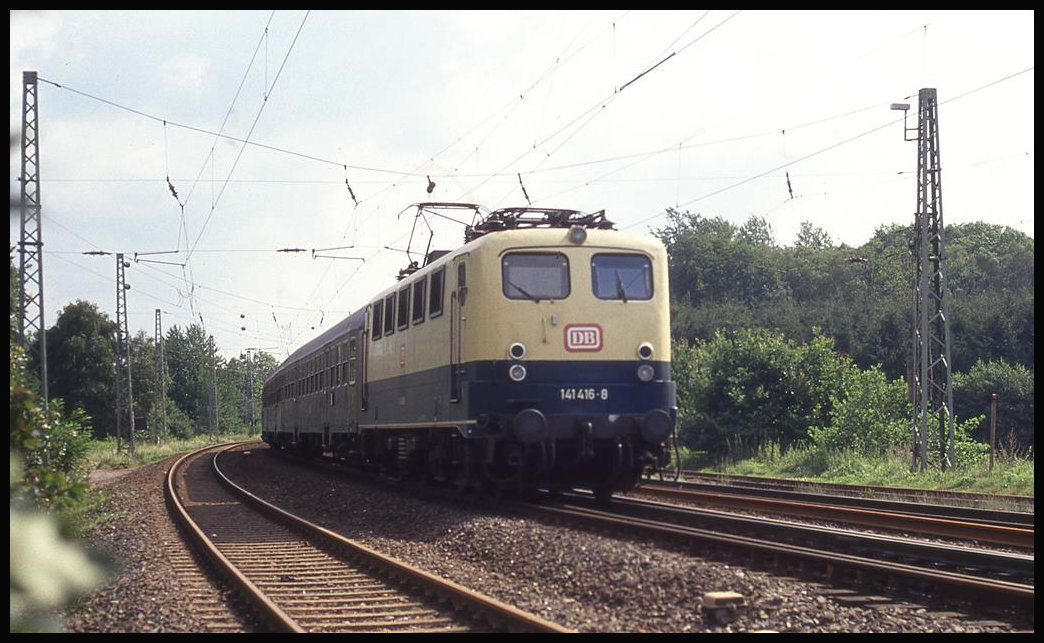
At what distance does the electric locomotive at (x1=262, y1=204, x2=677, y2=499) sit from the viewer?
45.0 feet

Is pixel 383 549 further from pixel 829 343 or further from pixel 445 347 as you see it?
pixel 829 343

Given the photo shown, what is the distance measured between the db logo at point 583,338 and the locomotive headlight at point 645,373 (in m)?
0.64

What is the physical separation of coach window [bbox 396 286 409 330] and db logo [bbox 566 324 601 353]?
4178 millimetres

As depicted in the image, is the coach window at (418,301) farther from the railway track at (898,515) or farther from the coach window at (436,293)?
the railway track at (898,515)

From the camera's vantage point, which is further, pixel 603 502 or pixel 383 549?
pixel 603 502

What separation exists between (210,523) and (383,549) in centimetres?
485

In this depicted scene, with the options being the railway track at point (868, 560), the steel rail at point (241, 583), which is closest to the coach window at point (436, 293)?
the railway track at point (868, 560)

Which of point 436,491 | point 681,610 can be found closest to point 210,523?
point 436,491

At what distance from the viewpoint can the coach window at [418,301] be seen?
16391 millimetres

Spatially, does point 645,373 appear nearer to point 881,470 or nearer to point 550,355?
point 550,355

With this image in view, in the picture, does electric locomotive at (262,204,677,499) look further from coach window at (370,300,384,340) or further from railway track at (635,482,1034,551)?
coach window at (370,300,384,340)

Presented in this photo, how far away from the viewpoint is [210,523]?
50.8 ft

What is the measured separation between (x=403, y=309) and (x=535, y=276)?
4113 mm

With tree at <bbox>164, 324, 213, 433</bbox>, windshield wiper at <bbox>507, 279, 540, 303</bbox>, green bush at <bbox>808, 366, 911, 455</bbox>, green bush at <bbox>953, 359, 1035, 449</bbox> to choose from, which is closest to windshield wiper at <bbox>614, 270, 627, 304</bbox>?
windshield wiper at <bbox>507, 279, 540, 303</bbox>
